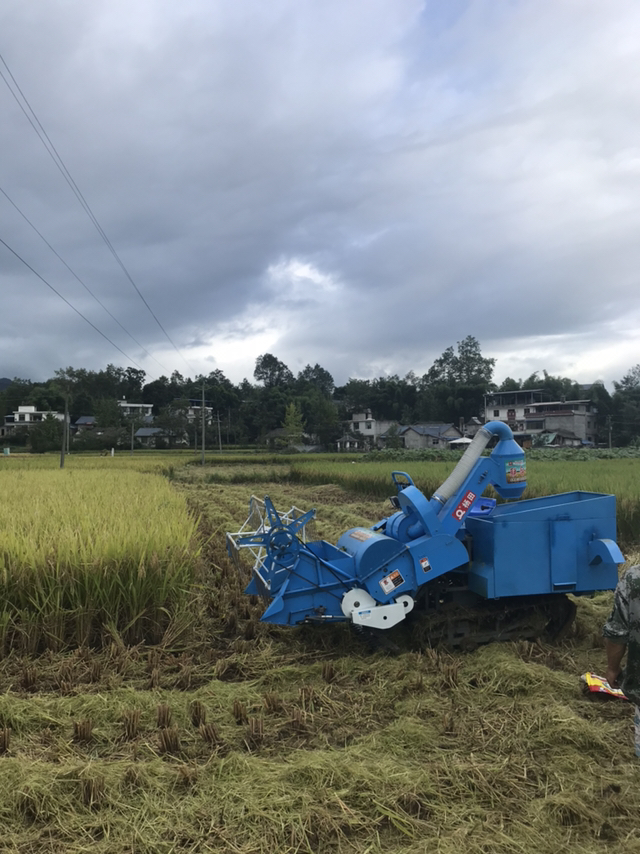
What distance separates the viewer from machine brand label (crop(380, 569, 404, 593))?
16.0 ft

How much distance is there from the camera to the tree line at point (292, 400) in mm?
70125

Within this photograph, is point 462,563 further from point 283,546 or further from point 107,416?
point 107,416

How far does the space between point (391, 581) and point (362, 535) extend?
0.64m

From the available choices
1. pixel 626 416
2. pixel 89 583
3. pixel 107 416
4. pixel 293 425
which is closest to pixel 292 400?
pixel 293 425

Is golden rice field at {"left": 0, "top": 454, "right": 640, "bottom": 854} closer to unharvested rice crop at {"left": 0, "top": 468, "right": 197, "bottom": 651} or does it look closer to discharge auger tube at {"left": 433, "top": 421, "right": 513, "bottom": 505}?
unharvested rice crop at {"left": 0, "top": 468, "right": 197, "bottom": 651}

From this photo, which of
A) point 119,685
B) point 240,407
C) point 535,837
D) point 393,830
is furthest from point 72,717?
point 240,407

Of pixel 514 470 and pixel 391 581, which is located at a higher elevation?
pixel 514 470

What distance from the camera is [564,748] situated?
3531mm

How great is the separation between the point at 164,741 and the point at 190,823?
777 mm

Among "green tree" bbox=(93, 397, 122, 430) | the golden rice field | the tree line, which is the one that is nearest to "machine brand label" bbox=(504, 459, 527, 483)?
the golden rice field

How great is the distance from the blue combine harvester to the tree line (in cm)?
5416

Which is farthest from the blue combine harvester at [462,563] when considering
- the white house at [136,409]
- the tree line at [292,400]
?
the white house at [136,409]

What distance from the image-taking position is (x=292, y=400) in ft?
265

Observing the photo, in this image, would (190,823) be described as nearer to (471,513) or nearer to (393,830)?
(393,830)
